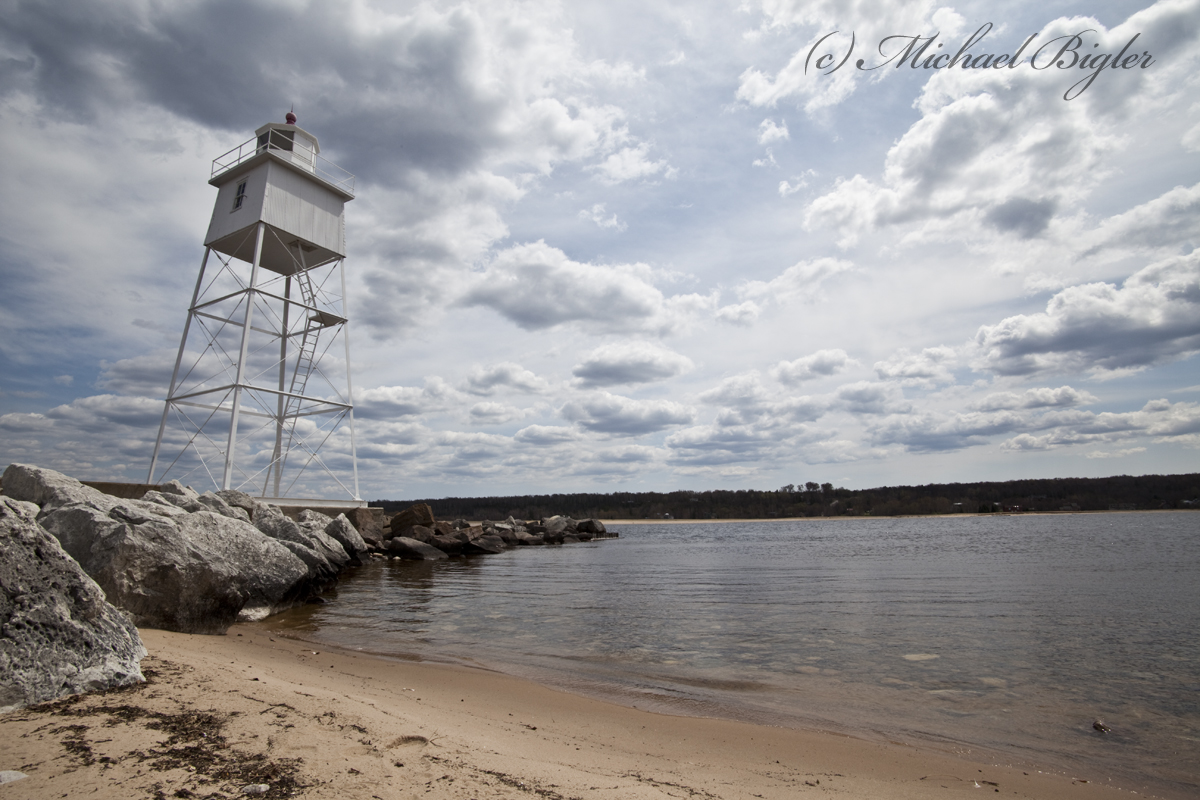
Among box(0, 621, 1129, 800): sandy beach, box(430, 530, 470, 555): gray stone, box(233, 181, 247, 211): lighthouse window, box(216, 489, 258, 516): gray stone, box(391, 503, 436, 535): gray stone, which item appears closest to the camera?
box(0, 621, 1129, 800): sandy beach

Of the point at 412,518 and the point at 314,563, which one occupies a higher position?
the point at 412,518

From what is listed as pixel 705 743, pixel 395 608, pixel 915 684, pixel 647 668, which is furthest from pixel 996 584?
pixel 395 608

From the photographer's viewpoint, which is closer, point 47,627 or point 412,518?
point 47,627

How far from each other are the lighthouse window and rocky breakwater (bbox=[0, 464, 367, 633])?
18.3 meters

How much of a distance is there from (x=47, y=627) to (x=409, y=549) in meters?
23.9

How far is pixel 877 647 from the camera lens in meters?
8.52

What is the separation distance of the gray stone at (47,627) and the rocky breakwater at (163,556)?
1686 mm

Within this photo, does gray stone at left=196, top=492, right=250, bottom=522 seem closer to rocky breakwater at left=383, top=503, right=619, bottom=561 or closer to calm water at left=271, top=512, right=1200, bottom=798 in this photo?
calm water at left=271, top=512, right=1200, bottom=798

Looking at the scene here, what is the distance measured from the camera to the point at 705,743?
5.02m

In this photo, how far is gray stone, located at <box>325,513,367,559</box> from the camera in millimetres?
22219

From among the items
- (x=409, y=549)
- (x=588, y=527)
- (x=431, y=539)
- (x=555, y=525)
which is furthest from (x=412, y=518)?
(x=588, y=527)

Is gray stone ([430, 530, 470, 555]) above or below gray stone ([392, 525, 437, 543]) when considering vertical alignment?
below

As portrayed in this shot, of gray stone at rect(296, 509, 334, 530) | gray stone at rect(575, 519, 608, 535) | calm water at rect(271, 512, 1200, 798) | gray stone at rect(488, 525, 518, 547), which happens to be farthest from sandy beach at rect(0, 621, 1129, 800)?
gray stone at rect(575, 519, 608, 535)

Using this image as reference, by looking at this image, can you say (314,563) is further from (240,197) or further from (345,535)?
(240,197)
